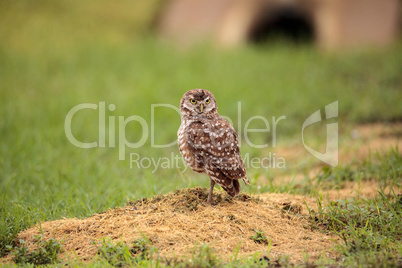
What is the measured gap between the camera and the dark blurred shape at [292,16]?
11.9 metres

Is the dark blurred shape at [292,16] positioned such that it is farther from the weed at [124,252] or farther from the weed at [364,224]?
the weed at [124,252]

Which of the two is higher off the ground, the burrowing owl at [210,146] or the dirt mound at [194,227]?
the burrowing owl at [210,146]

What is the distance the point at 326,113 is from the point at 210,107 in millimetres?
4910

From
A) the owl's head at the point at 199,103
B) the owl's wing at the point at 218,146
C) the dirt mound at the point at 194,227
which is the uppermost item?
the owl's head at the point at 199,103

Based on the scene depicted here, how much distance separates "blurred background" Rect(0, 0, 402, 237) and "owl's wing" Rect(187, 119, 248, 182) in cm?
111

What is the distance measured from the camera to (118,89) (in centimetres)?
984

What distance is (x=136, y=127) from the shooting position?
28.6ft

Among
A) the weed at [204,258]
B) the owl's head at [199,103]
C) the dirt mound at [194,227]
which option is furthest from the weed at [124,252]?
the owl's head at [199,103]

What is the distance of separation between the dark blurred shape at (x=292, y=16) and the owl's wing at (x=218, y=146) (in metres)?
7.59

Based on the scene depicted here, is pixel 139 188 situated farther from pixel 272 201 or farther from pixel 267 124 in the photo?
pixel 267 124

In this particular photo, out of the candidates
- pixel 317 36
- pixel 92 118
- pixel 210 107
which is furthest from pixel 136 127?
pixel 317 36

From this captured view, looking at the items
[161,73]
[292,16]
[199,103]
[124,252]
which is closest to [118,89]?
[161,73]

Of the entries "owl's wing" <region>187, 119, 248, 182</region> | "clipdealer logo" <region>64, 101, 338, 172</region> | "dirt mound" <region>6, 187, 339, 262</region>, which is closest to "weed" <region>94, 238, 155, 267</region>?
"dirt mound" <region>6, 187, 339, 262</region>

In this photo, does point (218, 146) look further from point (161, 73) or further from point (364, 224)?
point (161, 73)
